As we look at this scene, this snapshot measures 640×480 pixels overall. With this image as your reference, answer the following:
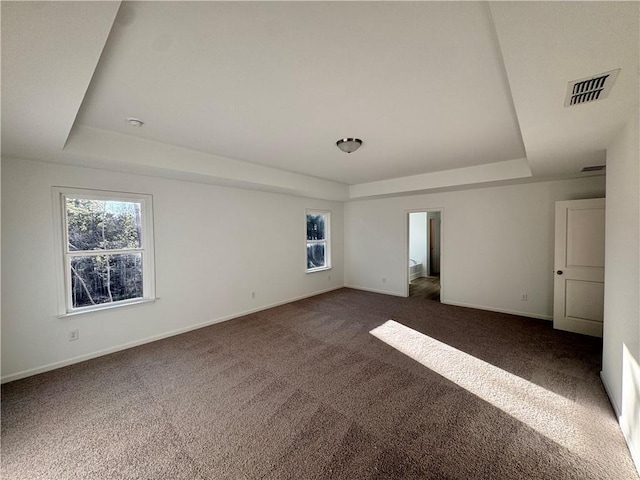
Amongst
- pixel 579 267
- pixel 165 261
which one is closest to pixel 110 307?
pixel 165 261

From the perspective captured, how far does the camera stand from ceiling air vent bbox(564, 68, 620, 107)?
138 centimetres

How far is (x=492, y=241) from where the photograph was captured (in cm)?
468

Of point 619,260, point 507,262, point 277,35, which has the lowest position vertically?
point 507,262

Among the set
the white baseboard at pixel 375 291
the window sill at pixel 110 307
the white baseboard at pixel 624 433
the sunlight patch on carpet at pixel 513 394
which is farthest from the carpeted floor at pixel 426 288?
the window sill at pixel 110 307

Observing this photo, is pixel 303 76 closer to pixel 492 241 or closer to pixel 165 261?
pixel 165 261

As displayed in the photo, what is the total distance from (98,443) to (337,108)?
3081 mm

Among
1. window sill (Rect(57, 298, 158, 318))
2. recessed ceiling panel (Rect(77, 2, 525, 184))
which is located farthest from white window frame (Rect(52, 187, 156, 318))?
recessed ceiling panel (Rect(77, 2, 525, 184))

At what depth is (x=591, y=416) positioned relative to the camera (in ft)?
6.61

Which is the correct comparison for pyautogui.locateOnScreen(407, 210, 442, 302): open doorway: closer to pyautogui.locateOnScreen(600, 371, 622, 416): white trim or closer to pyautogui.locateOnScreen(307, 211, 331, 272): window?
pyautogui.locateOnScreen(307, 211, 331, 272): window

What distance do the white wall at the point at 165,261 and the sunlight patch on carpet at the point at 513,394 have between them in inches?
105

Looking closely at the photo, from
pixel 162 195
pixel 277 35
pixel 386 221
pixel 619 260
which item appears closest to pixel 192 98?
pixel 277 35

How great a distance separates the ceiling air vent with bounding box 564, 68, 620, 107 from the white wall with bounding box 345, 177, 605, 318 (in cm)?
323

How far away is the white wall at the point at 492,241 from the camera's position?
4.19m

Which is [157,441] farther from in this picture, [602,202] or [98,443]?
[602,202]
